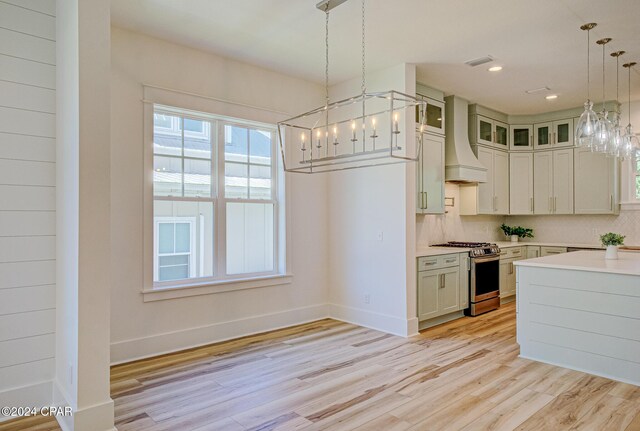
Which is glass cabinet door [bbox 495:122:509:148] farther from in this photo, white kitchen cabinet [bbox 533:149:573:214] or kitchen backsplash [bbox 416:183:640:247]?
kitchen backsplash [bbox 416:183:640:247]

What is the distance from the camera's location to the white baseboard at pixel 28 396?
275 centimetres

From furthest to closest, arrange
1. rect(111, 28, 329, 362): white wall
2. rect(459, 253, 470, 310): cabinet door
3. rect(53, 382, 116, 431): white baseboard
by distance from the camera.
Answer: rect(459, 253, 470, 310): cabinet door, rect(111, 28, 329, 362): white wall, rect(53, 382, 116, 431): white baseboard

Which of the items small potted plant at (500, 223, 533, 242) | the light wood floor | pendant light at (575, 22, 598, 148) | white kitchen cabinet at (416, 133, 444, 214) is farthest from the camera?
small potted plant at (500, 223, 533, 242)

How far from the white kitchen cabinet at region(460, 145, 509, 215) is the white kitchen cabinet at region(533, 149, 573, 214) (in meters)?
0.46

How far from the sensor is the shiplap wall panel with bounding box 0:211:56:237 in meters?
2.79

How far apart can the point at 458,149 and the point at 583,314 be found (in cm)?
281

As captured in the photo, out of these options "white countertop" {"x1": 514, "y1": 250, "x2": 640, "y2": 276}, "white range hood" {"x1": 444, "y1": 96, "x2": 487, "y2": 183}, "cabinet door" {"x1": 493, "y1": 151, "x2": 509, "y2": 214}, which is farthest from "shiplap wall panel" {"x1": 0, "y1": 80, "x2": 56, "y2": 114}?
"cabinet door" {"x1": 493, "y1": 151, "x2": 509, "y2": 214}

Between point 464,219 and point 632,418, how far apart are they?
13.6 ft

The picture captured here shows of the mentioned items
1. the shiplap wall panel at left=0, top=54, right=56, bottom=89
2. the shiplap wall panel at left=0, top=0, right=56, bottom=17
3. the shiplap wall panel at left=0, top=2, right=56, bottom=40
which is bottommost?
the shiplap wall panel at left=0, top=54, right=56, bottom=89

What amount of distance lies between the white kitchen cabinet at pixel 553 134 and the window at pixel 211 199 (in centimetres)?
453

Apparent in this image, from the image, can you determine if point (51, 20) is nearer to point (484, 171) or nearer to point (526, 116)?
point (484, 171)

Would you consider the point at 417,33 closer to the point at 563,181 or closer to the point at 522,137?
the point at 522,137

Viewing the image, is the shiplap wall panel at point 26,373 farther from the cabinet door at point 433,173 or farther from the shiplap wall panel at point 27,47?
the cabinet door at point 433,173

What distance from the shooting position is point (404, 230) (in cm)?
460
